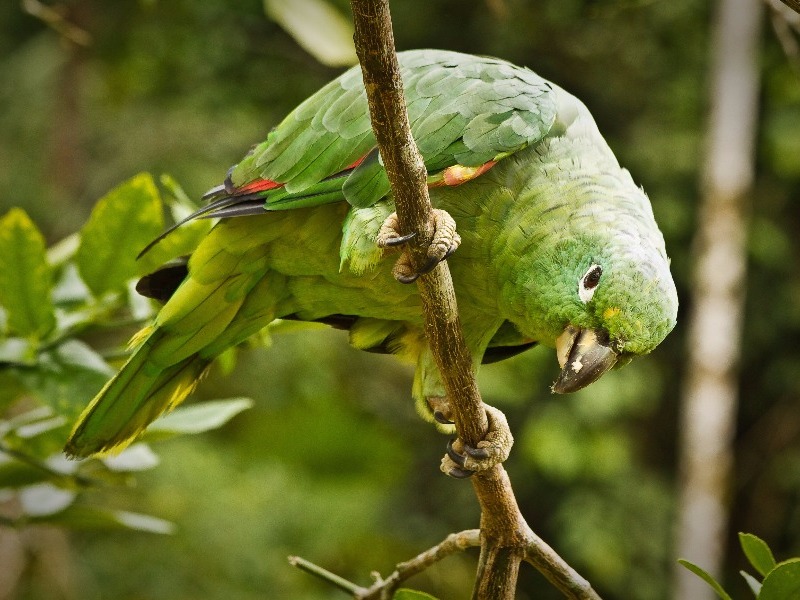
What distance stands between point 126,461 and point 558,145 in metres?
0.78

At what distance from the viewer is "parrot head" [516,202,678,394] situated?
1.08 m

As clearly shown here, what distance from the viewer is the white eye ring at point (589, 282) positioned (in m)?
1.11

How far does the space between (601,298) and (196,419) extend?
0.60 m

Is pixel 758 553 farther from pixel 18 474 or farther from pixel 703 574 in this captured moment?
pixel 18 474

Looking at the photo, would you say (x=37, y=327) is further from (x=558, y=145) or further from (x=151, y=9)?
(x=151, y=9)

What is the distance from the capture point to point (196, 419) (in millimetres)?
1248

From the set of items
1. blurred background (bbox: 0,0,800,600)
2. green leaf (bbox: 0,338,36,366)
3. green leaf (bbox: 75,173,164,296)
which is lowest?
blurred background (bbox: 0,0,800,600)

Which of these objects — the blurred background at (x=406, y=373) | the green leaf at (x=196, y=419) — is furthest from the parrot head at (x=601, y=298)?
the blurred background at (x=406, y=373)

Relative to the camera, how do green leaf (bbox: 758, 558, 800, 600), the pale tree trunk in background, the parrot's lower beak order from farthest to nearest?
the pale tree trunk in background < the parrot's lower beak < green leaf (bbox: 758, 558, 800, 600)

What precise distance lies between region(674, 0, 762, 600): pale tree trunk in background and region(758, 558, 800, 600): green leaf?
119 inches

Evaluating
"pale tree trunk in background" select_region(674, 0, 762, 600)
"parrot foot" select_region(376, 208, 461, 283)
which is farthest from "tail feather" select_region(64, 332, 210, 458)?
"pale tree trunk in background" select_region(674, 0, 762, 600)

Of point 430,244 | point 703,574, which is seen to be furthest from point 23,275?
point 703,574

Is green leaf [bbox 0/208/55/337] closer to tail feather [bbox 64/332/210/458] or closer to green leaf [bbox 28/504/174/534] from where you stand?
tail feather [bbox 64/332/210/458]

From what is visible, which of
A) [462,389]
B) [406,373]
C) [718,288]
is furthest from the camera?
[406,373]
